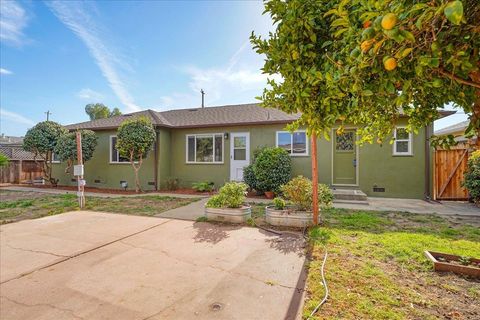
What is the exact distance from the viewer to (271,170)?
8734mm

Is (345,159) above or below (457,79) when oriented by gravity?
below

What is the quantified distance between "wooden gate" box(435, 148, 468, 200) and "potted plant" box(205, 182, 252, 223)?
25.0 ft

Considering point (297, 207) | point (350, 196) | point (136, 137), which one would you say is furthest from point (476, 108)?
point (136, 137)

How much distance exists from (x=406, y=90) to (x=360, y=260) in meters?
2.84

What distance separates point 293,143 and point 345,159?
2.13 m

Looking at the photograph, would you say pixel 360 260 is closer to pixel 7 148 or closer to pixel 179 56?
pixel 179 56

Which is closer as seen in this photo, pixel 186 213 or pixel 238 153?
pixel 186 213

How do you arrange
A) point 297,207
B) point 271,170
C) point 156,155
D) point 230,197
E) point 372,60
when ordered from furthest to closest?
point 156,155 < point 271,170 < point 230,197 < point 297,207 < point 372,60

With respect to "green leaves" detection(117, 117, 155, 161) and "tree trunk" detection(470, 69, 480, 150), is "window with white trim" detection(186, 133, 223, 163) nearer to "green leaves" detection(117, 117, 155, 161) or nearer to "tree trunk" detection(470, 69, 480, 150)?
"green leaves" detection(117, 117, 155, 161)

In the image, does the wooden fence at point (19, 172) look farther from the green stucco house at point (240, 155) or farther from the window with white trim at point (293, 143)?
the window with white trim at point (293, 143)

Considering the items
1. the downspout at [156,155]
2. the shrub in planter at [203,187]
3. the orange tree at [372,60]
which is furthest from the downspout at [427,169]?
the downspout at [156,155]

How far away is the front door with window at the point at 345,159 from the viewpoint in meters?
9.61

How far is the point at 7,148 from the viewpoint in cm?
1808

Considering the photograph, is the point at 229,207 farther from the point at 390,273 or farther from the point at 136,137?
the point at 136,137
